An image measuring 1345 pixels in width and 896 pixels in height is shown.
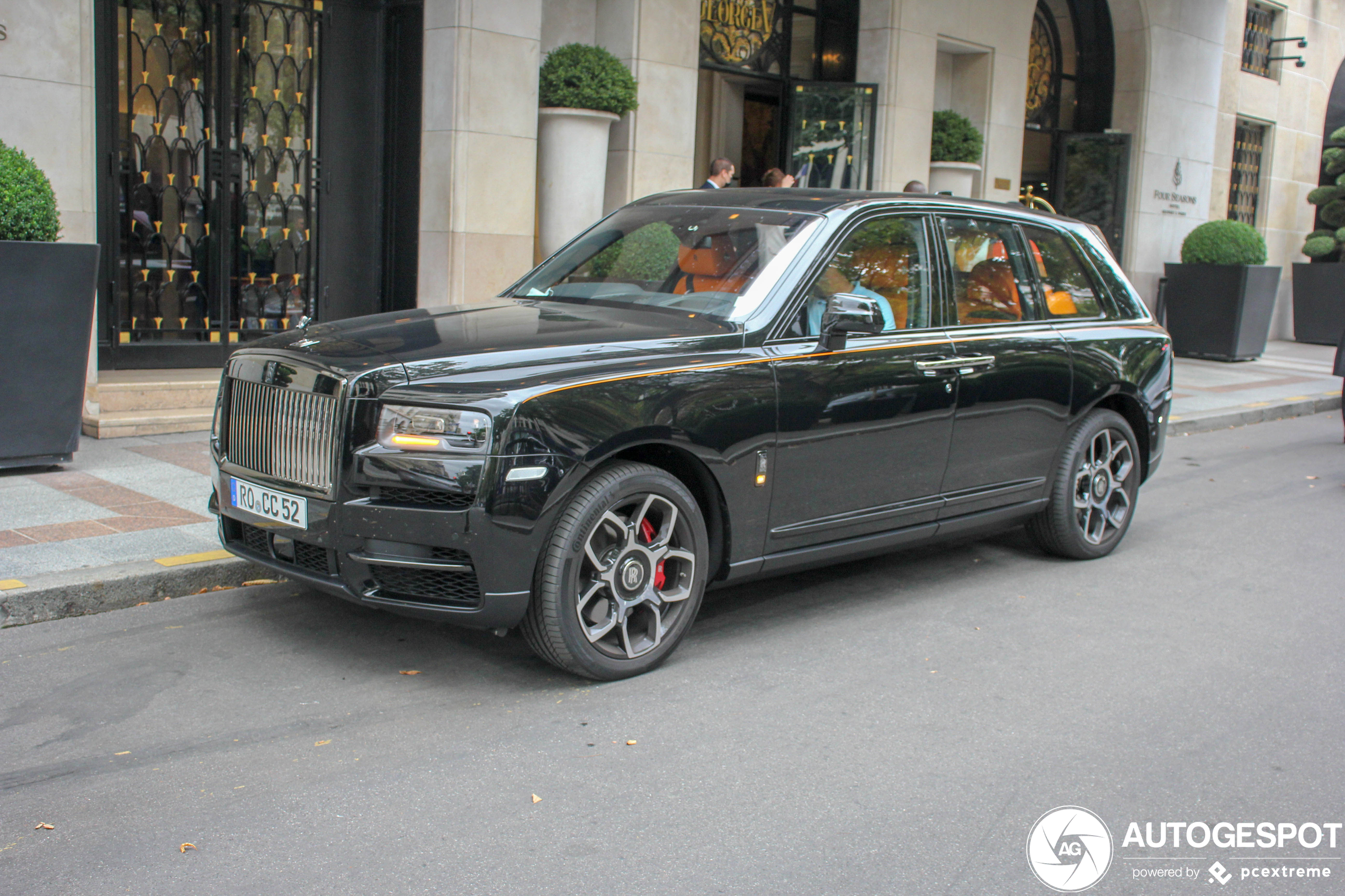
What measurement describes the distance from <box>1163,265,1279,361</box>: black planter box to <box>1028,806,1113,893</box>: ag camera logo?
50.7ft

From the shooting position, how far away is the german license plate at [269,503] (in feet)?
14.0

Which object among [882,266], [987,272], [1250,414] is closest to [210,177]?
[882,266]

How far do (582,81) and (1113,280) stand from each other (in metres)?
5.74

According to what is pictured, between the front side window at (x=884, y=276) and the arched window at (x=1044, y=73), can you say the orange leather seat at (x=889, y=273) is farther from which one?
the arched window at (x=1044, y=73)

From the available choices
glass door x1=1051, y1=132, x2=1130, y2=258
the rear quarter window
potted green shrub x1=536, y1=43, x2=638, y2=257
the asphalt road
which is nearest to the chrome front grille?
the asphalt road

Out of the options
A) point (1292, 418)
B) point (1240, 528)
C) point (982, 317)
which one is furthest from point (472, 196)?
point (1292, 418)

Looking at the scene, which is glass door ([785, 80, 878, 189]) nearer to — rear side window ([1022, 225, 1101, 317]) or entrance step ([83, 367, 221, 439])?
entrance step ([83, 367, 221, 439])

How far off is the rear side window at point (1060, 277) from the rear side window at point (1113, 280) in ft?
0.43

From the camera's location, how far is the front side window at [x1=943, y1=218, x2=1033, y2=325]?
5738mm

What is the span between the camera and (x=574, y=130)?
436 inches

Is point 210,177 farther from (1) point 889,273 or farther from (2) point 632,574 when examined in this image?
(2) point 632,574

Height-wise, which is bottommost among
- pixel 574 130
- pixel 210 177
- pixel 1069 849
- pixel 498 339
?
pixel 1069 849

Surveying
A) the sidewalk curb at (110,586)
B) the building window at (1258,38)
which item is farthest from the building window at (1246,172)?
the sidewalk curb at (110,586)

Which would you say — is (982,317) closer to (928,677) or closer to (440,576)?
(928,677)
